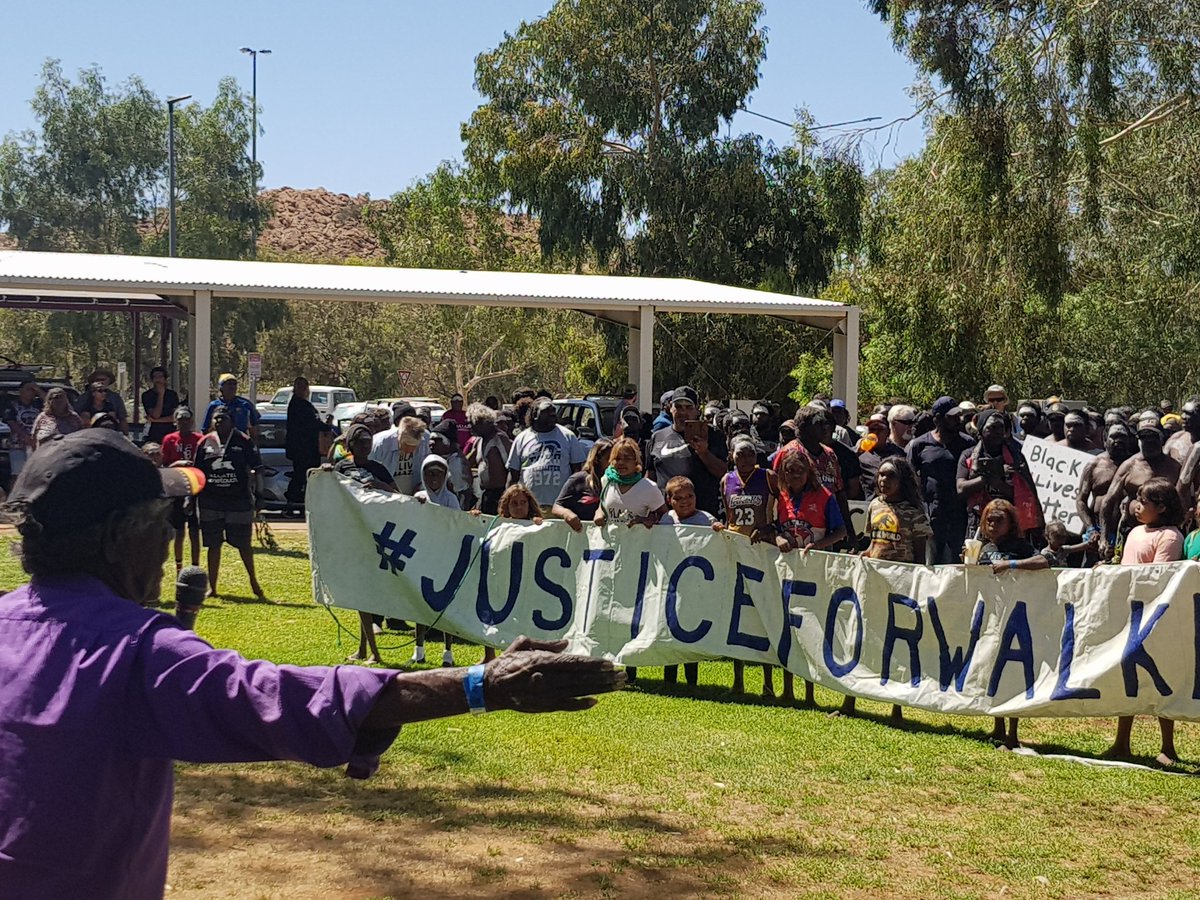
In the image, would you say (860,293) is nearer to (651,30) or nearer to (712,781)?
(651,30)

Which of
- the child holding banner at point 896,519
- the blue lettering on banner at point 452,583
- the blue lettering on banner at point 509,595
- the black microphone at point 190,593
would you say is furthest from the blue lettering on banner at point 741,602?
the black microphone at point 190,593

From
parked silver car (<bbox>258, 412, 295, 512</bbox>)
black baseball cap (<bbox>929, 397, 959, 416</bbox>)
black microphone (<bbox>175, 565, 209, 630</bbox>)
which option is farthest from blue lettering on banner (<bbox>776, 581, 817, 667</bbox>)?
parked silver car (<bbox>258, 412, 295, 512</bbox>)

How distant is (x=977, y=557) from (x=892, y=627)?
27.1 inches

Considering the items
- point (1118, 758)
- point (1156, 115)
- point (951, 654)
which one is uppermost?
point (1156, 115)

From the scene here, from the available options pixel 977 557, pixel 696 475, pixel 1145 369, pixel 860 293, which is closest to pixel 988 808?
pixel 977 557

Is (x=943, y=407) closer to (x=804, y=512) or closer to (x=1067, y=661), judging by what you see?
(x=804, y=512)

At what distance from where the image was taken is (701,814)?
6277 mm

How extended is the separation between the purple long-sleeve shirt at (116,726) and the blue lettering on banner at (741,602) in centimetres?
623

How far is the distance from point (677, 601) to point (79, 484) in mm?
6379

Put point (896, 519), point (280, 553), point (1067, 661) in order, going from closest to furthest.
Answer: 1. point (1067, 661)
2. point (896, 519)
3. point (280, 553)

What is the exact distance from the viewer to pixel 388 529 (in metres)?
9.38

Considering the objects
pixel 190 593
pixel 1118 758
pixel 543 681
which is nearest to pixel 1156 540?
pixel 1118 758

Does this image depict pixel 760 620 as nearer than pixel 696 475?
Yes

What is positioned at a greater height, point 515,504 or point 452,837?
point 515,504
